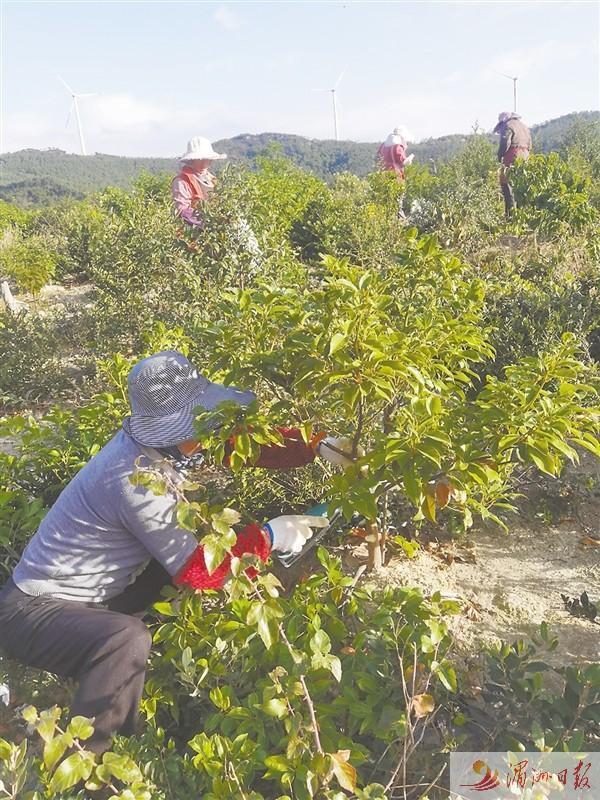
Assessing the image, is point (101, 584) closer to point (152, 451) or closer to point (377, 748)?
point (152, 451)

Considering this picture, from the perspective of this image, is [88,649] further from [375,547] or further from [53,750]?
[375,547]

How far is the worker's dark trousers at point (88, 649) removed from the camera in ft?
5.95

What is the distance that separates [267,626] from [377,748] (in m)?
0.66

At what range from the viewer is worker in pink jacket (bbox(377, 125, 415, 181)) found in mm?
10820

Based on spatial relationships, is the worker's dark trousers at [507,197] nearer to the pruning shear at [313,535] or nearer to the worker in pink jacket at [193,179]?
the worker in pink jacket at [193,179]

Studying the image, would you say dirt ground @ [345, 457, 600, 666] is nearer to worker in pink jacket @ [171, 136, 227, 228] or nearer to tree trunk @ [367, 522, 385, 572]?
tree trunk @ [367, 522, 385, 572]

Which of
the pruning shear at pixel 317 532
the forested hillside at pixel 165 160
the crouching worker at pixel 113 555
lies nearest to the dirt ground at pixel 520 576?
the pruning shear at pixel 317 532

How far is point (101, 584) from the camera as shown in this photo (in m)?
2.12

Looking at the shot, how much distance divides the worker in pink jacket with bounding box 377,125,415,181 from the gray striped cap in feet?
32.2

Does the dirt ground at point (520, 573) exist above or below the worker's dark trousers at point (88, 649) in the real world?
below

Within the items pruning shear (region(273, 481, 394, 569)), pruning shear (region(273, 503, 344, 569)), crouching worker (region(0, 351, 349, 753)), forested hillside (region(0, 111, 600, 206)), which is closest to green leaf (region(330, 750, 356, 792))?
crouching worker (region(0, 351, 349, 753))

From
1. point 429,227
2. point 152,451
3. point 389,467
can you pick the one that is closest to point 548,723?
point 389,467

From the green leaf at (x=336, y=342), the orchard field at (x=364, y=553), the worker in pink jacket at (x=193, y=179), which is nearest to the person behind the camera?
the orchard field at (x=364, y=553)

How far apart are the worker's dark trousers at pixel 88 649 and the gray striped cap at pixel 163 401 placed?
0.60 meters
